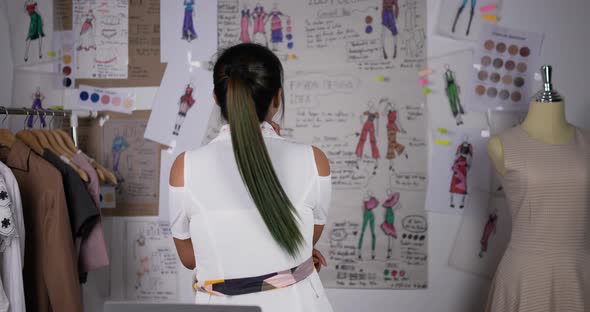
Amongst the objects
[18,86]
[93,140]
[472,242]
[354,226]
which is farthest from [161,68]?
[472,242]

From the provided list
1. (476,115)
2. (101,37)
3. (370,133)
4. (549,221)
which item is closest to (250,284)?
(549,221)

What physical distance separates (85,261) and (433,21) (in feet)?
6.07

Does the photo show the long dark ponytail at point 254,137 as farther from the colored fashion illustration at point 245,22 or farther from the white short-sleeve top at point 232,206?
the colored fashion illustration at point 245,22

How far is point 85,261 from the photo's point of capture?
206 centimetres

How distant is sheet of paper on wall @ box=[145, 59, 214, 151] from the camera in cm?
256

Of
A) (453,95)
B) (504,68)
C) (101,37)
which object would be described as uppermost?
(101,37)

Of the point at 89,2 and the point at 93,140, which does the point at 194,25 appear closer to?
the point at 89,2

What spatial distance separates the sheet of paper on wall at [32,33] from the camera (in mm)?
2588

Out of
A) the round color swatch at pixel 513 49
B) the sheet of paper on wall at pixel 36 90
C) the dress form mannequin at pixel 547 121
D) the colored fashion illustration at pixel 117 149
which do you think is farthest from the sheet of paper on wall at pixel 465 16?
the sheet of paper on wall at pixel 36 90

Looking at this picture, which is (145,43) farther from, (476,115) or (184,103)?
(476,115)

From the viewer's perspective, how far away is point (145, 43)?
258 centimetres

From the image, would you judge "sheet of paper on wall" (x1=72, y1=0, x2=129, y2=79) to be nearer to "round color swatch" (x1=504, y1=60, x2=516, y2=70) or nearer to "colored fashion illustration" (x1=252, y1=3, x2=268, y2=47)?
"colored fashion illustration" (x1=252, y1=3, x2=268, y2=47)

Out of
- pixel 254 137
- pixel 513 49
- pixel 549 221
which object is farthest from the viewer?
pixel 513 49

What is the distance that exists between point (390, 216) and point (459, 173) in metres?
0.38
